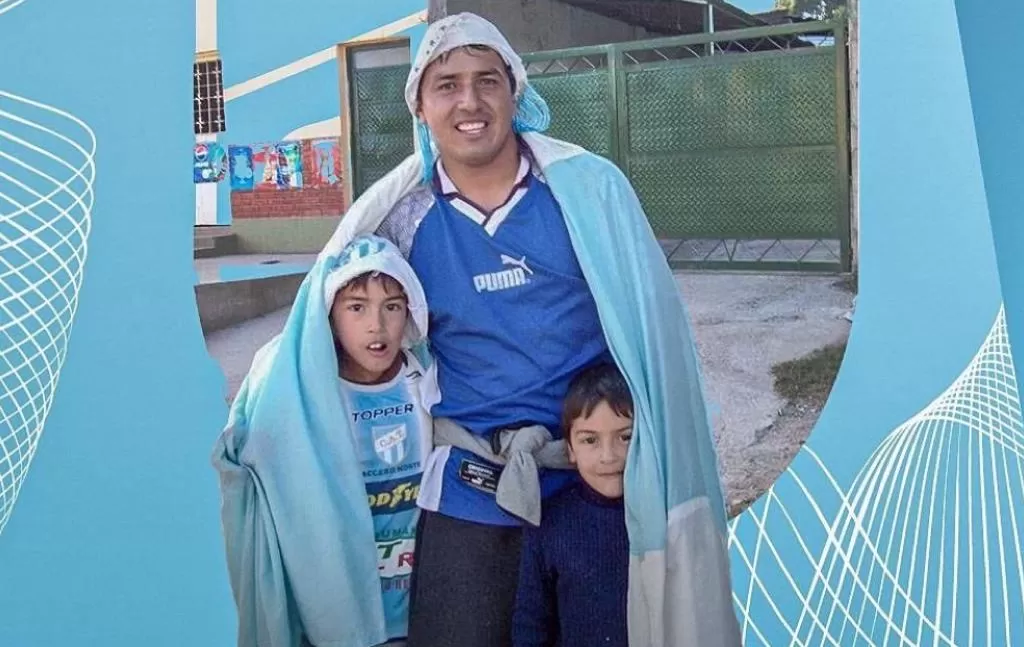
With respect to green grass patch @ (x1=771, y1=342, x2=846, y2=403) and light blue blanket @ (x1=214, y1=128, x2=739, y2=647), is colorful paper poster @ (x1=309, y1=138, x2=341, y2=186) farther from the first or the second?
green grass patch @ (x1=771, y1=342, x2=846, y2=403)

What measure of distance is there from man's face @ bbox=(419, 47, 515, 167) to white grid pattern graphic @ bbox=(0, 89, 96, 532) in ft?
2.23

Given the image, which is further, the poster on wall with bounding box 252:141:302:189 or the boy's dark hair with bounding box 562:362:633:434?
the poster on wall with bounding box 252:141:302:189

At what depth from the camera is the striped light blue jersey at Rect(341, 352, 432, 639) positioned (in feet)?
7.18

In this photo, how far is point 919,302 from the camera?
7.12ft

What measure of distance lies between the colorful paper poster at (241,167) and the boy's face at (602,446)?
0.80m

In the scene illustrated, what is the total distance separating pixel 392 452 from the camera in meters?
2.20

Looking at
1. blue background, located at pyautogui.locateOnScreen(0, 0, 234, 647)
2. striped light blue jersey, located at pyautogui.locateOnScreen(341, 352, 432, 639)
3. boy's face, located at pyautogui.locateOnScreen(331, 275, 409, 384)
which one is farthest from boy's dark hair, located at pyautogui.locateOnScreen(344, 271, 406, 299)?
blue background, located at pyautogui.locateOnScreen(0, 0, 234, 647)

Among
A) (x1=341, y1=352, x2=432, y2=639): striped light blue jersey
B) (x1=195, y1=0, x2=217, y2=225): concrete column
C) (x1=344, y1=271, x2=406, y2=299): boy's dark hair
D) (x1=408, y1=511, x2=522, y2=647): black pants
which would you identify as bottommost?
(x1=408, y1=511, x2=522, y2=647): black pants

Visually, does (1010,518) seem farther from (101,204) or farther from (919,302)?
(101,204)

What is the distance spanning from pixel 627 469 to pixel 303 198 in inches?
32.3

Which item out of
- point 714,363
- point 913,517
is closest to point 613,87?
point 714,363

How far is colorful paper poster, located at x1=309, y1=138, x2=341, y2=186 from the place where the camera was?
2.26 meters

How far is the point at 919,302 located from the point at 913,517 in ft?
1.37

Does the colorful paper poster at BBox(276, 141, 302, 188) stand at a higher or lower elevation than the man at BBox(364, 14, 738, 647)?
higher
